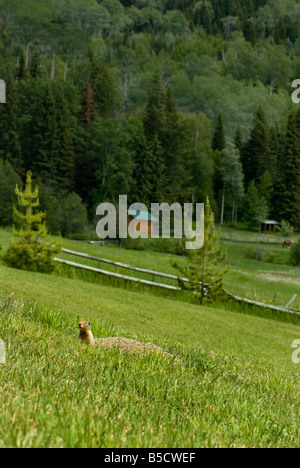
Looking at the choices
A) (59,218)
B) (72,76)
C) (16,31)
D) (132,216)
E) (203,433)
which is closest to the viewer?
(203,433)

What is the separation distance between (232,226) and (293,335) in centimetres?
7288

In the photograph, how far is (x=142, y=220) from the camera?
75.0 meters

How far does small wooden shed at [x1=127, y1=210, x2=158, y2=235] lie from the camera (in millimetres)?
70325

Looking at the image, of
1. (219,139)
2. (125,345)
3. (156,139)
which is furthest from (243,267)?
(219,139)

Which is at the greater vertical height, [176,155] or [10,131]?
[10,131]

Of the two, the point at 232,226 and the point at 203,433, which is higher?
the point at 203,433

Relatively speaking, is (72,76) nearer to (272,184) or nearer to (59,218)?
(272,184)

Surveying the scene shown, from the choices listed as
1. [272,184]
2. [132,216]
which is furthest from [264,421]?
[272,184]

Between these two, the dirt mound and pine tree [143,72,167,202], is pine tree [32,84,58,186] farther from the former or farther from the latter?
the dirt mound

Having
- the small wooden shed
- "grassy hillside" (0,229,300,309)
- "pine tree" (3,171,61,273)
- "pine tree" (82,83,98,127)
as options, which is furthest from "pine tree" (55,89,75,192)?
"pine tree" (3,171,61,273)

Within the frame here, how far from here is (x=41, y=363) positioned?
4.30 meters

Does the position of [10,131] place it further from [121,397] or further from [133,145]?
[121,397]


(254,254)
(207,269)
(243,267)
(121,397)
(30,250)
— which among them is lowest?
(243,267)
